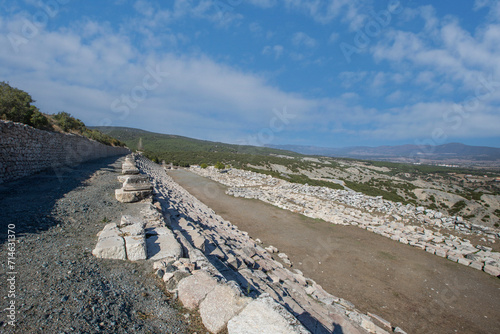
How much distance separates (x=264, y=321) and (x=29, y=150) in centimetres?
1233

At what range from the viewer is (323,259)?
7.97m

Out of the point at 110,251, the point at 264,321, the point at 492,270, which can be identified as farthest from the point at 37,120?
the point at 492,270

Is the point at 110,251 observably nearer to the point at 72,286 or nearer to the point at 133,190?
the point at 72,286

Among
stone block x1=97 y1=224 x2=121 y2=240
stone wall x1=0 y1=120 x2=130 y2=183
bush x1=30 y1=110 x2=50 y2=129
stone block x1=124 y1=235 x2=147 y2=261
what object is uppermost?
bush x1=30 y1=110 x2=50 y2=129

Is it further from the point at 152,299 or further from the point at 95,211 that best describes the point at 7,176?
the point at 152,299

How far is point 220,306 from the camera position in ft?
7.89

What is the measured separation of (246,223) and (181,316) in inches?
364

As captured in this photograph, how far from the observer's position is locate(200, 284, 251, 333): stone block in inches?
89.2

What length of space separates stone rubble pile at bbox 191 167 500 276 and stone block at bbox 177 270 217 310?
10340 mm

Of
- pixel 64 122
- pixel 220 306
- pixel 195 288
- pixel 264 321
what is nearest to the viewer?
pixel 264 321

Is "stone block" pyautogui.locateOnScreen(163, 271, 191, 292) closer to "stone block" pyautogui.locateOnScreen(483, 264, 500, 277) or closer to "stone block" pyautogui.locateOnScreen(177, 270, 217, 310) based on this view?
"stone block" pyautogui.locateOnScreen(177, 270, 217, 310)

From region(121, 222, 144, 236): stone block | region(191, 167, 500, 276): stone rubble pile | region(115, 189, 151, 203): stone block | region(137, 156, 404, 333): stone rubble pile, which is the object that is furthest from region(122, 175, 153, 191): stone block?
region(191, 167, 500, 276): stone rubble pile

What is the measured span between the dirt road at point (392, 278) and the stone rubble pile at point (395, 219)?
566 millimetres

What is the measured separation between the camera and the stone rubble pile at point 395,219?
8.38m
